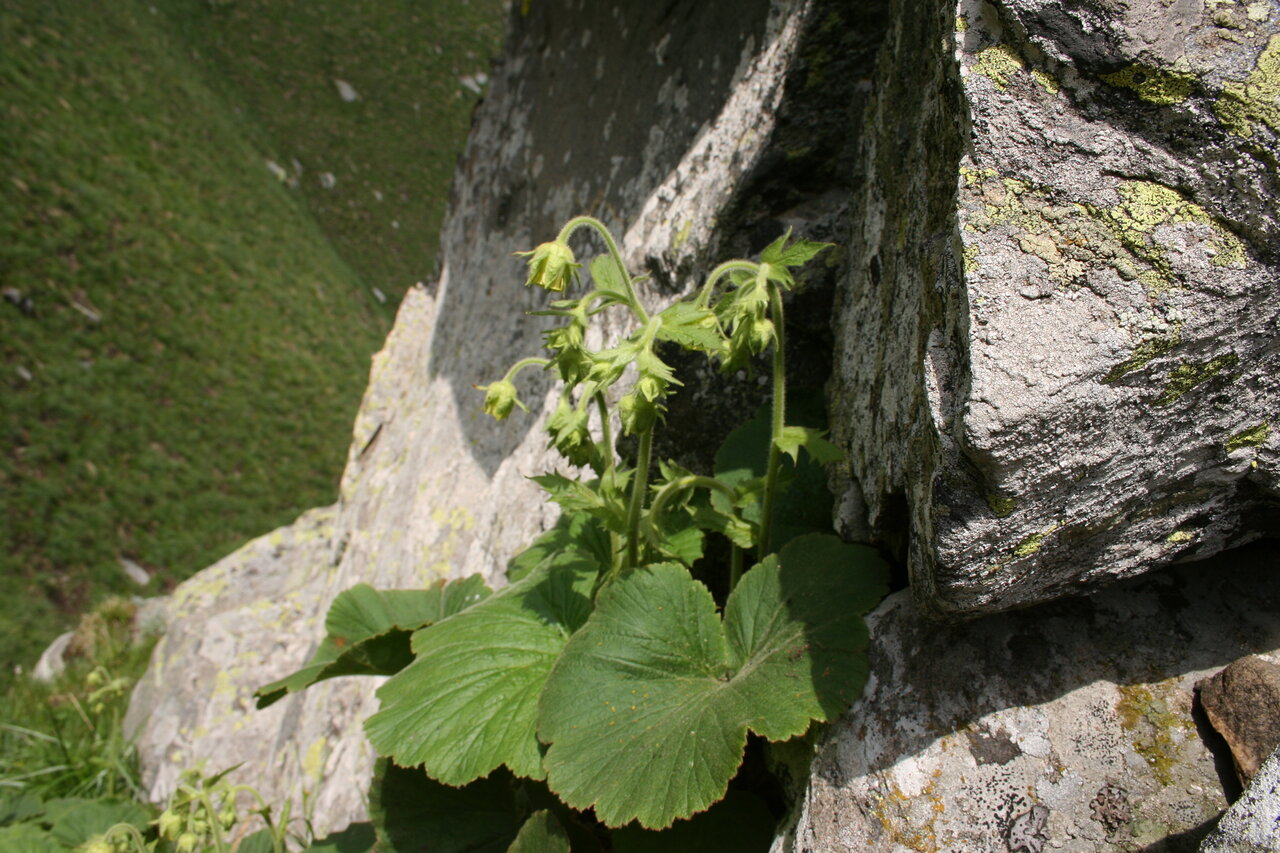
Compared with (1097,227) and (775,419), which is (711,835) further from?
(1097,227)

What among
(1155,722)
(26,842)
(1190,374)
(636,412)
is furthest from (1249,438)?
(26,842)

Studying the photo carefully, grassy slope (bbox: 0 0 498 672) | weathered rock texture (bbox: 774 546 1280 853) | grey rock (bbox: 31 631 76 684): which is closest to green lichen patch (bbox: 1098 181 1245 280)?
weathered rock texture (bbox: 774 546 1280 853)

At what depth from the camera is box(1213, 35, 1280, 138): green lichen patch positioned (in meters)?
1.34

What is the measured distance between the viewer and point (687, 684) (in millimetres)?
2057

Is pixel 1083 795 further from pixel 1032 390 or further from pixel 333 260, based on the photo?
pixel 333 260

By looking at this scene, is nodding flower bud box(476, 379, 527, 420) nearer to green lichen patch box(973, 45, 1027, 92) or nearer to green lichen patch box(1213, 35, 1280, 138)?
green lichen patch box(973, 45, 1027, 92)

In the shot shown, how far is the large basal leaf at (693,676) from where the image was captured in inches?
71.6

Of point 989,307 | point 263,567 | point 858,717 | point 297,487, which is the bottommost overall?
point 858,717

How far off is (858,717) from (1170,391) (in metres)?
0.93

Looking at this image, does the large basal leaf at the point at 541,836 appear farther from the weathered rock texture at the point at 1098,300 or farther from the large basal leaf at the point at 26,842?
the large basal leaf at the point at 26,842

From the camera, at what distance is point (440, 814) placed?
252 centimetres

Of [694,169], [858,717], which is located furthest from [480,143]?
[858,717]

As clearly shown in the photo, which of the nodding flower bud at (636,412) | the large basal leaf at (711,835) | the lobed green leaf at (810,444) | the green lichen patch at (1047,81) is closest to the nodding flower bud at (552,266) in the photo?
the nodding flower bud at (636,412)

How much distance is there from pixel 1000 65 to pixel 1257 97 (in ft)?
1.32
